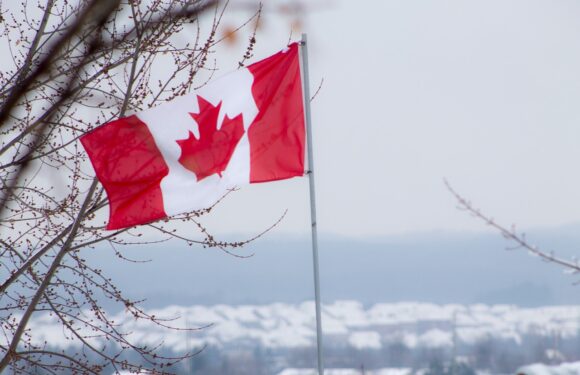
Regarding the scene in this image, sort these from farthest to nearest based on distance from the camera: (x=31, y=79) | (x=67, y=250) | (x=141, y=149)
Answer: (x=67, y=250) → (x=141, y=149) → (x=31, y=79)

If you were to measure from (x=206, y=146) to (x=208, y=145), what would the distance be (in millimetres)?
16

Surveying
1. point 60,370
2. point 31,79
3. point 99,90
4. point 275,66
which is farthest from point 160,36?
point 31,79

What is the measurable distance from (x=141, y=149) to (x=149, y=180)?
22 centimetres

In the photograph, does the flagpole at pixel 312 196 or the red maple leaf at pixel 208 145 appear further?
the red maple leaf at pixel 208 145

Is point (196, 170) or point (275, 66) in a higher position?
point (275, 66)

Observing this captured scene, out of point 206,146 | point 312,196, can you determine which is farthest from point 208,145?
point 312,196

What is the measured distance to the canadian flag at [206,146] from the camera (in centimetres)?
707

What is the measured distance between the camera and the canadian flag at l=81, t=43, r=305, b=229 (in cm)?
707

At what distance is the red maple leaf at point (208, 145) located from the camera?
7.24 meters

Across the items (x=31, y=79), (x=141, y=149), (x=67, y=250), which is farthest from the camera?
(x=67, y=250)

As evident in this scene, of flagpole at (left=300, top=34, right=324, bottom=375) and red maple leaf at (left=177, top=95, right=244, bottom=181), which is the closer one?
flagpole at (left=300, top=34, right=324, bottom=375)

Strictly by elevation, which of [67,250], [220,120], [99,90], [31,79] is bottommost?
[31,79]

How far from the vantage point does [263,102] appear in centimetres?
744

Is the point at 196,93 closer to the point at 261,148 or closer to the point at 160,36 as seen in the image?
the point at 261,148
